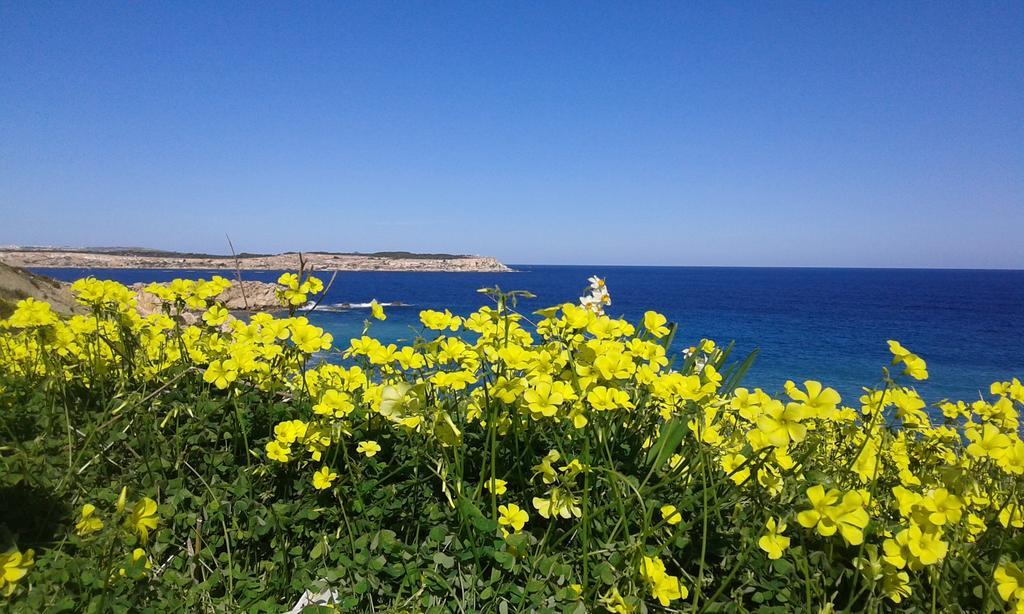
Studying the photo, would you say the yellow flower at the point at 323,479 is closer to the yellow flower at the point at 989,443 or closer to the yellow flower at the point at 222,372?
the yellow flower at the point at 222,372

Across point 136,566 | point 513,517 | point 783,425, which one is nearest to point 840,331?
point 783,425

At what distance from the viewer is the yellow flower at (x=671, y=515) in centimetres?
152

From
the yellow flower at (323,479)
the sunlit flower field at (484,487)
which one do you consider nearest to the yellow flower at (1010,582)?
the sunlit flower field at (484,487)

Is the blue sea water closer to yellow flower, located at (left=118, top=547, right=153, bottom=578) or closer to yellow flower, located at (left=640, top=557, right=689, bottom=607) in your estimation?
yellow flower, located at (left=640, top=557, right=689, bottom=607)

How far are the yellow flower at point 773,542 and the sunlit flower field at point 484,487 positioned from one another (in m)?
0.07

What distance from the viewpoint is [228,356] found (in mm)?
2217

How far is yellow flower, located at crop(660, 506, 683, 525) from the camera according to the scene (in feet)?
4.99

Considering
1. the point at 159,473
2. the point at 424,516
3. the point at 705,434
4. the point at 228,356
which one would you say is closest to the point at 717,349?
the point at 705,434

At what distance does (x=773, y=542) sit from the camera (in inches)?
57.2

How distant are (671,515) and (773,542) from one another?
0.93 ft

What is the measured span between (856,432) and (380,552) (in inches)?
76.4

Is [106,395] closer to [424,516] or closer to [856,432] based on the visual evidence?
[424,516]

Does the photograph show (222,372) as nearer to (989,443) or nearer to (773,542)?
(773,542)

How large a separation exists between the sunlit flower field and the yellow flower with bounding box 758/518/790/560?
7 centimetres
